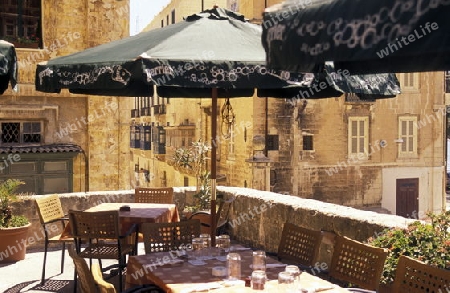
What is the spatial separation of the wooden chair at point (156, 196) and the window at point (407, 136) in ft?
65.8

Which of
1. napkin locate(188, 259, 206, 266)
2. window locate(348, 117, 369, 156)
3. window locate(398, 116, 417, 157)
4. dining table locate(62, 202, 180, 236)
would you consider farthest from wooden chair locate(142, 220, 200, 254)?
window locate(398, 116, 417, 157)

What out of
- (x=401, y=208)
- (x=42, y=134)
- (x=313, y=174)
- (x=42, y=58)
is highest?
(x=42, y=58)

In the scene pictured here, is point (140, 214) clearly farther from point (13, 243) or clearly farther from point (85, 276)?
point (85, 276)

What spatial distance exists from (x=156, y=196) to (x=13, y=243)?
2.24m

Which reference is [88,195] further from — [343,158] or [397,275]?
[343,158]

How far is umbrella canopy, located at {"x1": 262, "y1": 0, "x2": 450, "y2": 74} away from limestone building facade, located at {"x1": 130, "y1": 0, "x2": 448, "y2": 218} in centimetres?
1785

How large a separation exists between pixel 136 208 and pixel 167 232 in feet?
7.15

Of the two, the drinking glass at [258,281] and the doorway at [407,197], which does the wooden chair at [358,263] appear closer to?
the drinking glass at [258,281]

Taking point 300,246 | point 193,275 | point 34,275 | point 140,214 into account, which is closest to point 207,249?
point 193,275

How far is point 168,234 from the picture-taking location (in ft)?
18.6

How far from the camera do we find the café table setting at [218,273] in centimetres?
384

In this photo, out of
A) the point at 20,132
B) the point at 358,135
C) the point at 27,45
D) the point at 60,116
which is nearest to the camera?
the point at 27,45

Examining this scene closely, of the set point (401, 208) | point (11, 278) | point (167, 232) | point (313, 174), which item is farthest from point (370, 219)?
point (401, 208)

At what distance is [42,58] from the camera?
13.8m
